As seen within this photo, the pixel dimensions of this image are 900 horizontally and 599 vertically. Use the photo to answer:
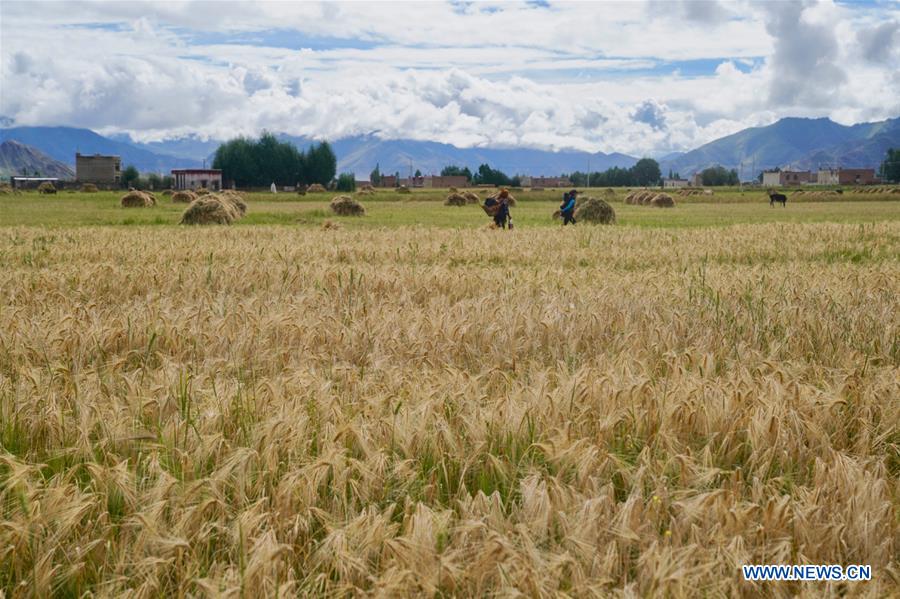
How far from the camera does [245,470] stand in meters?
3.63

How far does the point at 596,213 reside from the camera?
33750 millimetres

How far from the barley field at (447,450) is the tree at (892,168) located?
20148 centimetres

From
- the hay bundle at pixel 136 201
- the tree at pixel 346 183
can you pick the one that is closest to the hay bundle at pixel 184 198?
the hay bundle at pixel 136 201

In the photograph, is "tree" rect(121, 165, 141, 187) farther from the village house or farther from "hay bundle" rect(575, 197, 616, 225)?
"hay bundle" rect(575, 197, 616, 225)

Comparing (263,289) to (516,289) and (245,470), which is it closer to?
(516,289)

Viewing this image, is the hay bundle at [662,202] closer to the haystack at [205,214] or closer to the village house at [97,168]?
the haystack at [205,214]

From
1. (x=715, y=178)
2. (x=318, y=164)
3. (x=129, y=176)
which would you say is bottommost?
(x=129, y=176)

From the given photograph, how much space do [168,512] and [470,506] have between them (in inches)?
49.8

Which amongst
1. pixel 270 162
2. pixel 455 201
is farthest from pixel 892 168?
pixel 455 201

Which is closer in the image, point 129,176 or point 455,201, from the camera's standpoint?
point 455,201

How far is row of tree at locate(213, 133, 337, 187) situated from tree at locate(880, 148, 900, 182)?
5049 inches

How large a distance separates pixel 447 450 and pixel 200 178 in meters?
139

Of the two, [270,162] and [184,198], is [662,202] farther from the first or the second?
[270,162]

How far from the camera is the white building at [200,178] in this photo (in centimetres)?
13275
